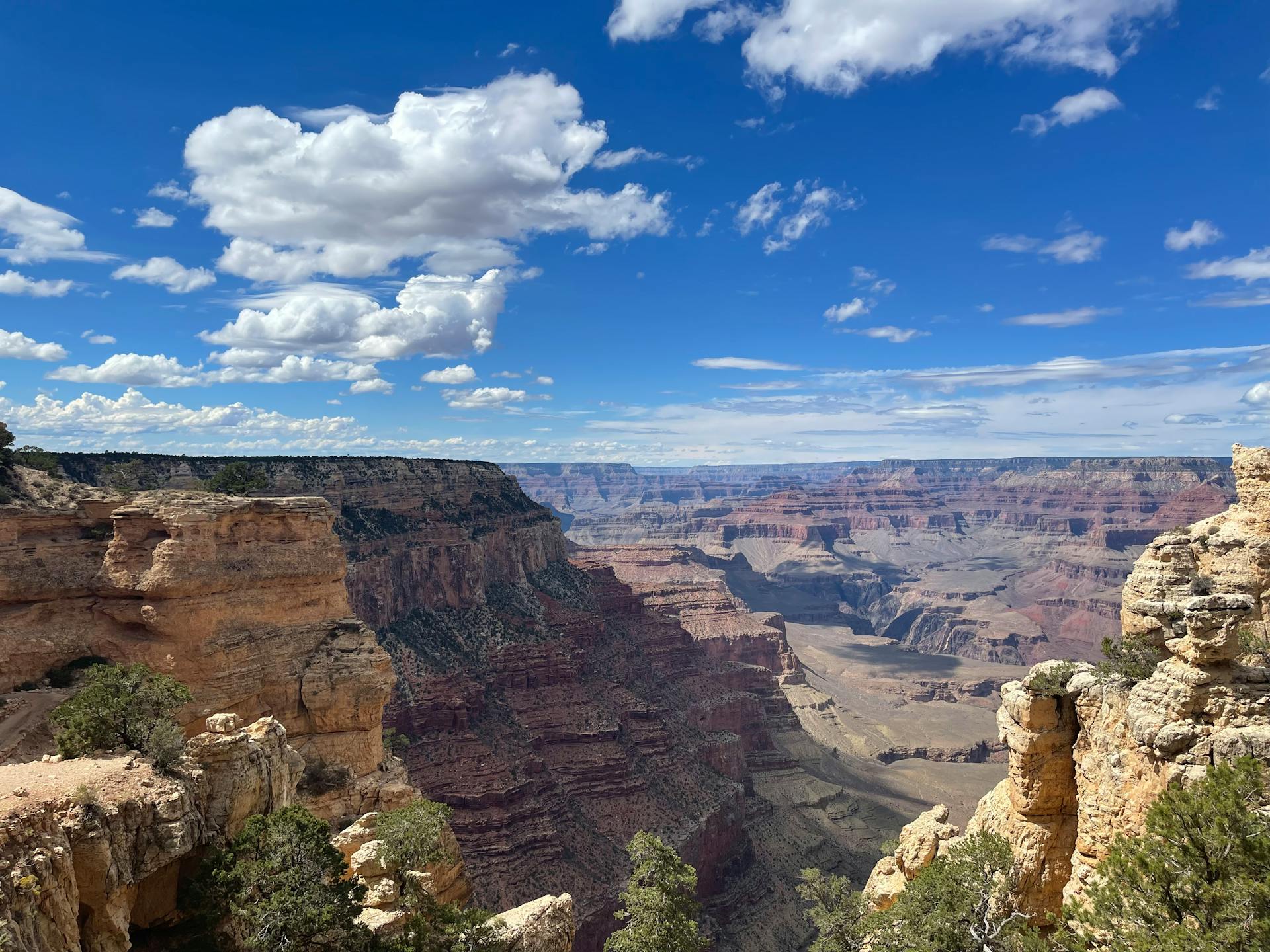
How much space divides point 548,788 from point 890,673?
136 metres

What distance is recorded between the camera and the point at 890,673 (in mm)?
179750

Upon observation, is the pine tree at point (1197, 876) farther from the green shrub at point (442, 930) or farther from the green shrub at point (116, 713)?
the green shrub at point (116, 713)

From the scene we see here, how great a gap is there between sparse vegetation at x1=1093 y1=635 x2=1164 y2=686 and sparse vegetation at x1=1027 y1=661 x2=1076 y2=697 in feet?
3.51

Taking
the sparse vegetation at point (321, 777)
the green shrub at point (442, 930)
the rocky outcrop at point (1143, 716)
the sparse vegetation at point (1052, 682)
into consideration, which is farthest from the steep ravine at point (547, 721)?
the sparse vegetation at point (1052, 682)

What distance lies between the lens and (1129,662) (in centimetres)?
2084

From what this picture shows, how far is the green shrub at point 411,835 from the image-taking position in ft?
90.3

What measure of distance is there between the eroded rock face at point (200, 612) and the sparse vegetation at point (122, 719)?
28.5 ft

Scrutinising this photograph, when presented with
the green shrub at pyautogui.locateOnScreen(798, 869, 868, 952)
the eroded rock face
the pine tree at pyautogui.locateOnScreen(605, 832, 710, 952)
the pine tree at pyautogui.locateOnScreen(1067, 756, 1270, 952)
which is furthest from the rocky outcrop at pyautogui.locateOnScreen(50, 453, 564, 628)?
the pine tree at pyautogui.locateOnScreen(1067, 756, 1270, 952)

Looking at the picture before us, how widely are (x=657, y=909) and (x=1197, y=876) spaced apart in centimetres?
2420

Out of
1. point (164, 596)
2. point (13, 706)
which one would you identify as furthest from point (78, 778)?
point (164, 596)

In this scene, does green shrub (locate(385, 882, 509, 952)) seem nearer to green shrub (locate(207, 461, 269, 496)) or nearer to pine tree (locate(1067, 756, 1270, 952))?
pine tree (locate(1067, 756, 1270, 952))

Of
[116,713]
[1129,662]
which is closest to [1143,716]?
[1129,662]

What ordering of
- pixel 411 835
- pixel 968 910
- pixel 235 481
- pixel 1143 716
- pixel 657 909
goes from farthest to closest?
pixel 235 481 < pixel 657 909 < pixel 411 835 < pixel 968 910 < pixel 1143 716

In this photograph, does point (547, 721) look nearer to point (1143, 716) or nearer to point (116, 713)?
point (116, 713)
